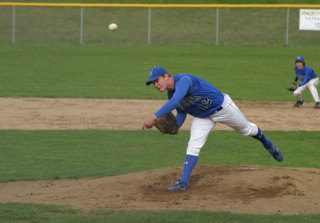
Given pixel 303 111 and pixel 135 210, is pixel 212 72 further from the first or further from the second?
pixel 135 210

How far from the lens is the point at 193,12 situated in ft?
131

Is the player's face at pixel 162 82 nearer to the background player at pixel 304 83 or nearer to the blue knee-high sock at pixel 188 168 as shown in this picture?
the blue knee-high sock at pixel 188 168

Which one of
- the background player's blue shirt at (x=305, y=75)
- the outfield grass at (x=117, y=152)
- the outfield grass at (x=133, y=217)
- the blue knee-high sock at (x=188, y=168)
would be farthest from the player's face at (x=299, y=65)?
the outfield grass at (x=133, y=217)

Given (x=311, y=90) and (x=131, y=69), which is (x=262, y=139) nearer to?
(x=311, y=90)

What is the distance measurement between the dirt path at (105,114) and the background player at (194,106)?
6096 mm

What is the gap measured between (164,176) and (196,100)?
3.60 ft

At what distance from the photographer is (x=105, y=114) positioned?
17281 mm

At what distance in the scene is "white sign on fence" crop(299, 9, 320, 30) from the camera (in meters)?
35.6

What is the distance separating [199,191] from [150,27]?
2794 centimetres

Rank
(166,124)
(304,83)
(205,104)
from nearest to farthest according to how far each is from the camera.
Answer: (205,104) < (166,124) < (304,83)

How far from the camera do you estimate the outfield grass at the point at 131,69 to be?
2162cm

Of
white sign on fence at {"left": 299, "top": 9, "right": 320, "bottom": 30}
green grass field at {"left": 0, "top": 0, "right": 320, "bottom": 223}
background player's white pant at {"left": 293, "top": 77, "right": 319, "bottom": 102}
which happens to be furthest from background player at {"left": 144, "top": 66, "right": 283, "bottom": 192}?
white sign on fence at {"left": 299, "top": 9, "right": 320, "bottom": 30}

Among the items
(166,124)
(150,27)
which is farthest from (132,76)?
(166,124)

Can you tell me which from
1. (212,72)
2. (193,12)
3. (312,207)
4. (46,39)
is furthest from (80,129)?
(193,12)
